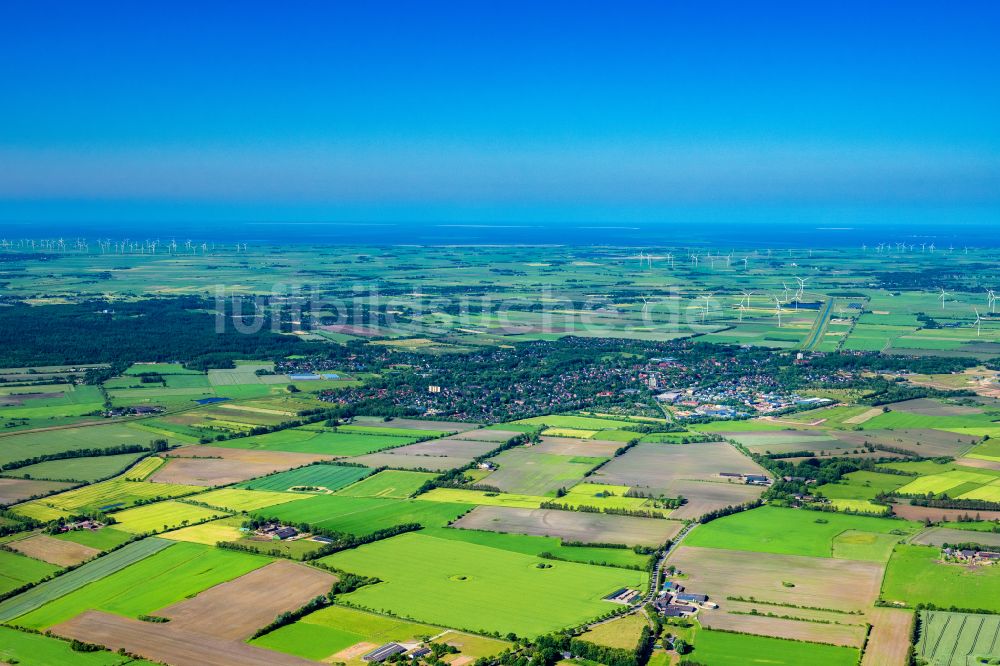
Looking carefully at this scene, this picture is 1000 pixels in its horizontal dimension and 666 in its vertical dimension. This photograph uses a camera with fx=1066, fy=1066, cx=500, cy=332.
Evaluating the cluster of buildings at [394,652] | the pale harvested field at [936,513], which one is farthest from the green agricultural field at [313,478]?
the pale harvested field at [936,513]

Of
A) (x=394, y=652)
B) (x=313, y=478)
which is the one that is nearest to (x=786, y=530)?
(x=394, y=652)

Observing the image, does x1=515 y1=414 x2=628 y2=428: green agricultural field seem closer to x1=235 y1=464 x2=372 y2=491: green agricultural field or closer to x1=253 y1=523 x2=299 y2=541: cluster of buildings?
x1=235 y1=464 x2=372 y2=491: green agricultural field

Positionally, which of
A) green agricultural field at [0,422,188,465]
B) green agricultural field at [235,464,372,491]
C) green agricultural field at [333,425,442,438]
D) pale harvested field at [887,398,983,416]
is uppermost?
pale harvested field at [887,398,983,416]

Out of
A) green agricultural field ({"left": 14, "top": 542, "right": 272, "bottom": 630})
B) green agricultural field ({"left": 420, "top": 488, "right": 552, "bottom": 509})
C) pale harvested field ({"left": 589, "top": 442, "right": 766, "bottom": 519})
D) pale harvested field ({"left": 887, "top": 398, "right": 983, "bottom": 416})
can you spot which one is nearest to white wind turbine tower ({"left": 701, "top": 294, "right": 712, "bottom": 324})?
pale harvested field ({"left": 887, "top": 398, "right": 983, "bottom": 416})

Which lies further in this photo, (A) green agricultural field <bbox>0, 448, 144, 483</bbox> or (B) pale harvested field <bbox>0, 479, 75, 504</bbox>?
(A) green agricultural field <bbox>0, 448, 144, 483</bbox>

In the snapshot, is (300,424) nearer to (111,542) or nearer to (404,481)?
(404,481)

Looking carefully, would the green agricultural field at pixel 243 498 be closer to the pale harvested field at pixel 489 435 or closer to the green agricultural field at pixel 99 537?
the green agricultural field at pixel 99 537
